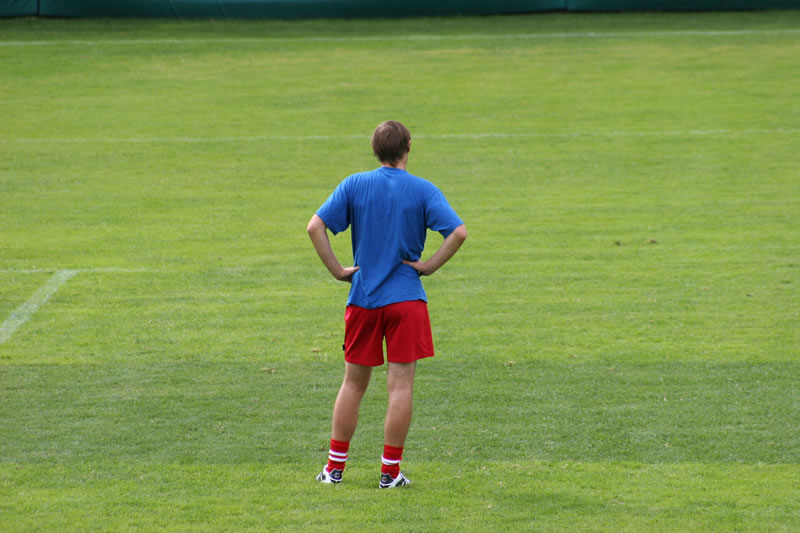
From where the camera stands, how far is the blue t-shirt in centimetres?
498

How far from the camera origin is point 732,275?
9.86 metres

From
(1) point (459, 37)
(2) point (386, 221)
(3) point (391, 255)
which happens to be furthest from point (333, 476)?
(1) point (459, 37)

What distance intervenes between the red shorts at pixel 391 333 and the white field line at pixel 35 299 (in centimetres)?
398

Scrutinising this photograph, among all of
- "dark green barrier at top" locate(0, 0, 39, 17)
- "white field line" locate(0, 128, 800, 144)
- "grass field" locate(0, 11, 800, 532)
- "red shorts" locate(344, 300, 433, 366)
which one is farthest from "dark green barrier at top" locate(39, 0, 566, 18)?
"red shorts" locate(344, 300, 433, 366)

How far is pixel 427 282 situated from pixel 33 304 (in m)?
3.43

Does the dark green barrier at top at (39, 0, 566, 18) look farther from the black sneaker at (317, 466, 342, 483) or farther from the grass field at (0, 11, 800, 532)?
the black sneaker at (317, 466, 342, 483)

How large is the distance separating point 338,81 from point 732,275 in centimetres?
1166

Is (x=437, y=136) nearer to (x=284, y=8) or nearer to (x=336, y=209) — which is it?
(x=284, y=8)

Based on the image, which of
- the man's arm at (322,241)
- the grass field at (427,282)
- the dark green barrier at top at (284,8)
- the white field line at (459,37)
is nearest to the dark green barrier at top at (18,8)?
the dark green barrier at top at (284,8)

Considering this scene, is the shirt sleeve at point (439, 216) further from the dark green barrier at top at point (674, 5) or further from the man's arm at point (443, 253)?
the dark green barrier at top at point (674, 5)

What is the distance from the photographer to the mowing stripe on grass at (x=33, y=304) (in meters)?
8.38

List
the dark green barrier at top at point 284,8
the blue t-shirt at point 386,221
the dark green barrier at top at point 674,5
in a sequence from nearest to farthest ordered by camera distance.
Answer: the blue t-shirt at point 386,221
the dark green barrier at top at point 284,8
the dark green barrier at top at point 674,5

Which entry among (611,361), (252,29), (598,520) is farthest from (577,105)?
(598,520)

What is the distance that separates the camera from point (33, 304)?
9180 millimetres
